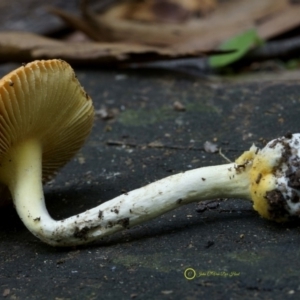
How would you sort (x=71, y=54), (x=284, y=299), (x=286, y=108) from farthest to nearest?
(x=71, y=54), (x=286, y=108), (x=284, y=299)

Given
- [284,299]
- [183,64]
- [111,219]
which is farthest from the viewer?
[183,64]

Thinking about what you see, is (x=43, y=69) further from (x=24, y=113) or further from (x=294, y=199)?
(x=294, y=199)

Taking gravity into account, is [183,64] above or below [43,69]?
below

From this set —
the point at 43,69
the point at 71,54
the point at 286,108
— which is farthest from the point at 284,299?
the point at 71,54

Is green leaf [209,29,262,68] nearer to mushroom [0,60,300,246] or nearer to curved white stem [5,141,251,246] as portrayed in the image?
mushroom [0,60,300,246]

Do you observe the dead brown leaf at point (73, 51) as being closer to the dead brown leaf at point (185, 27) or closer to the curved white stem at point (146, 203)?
the dead brown leaf at point (185, 27)

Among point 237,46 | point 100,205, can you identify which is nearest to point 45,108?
point 100,205

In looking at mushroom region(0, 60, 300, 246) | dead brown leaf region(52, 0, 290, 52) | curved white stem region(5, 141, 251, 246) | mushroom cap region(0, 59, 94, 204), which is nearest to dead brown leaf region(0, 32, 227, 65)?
dead brown leaf region(52, 0, 290, 52)

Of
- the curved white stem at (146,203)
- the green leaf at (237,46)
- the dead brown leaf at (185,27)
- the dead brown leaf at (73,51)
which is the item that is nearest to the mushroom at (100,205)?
the curved white stem at (146,203)
